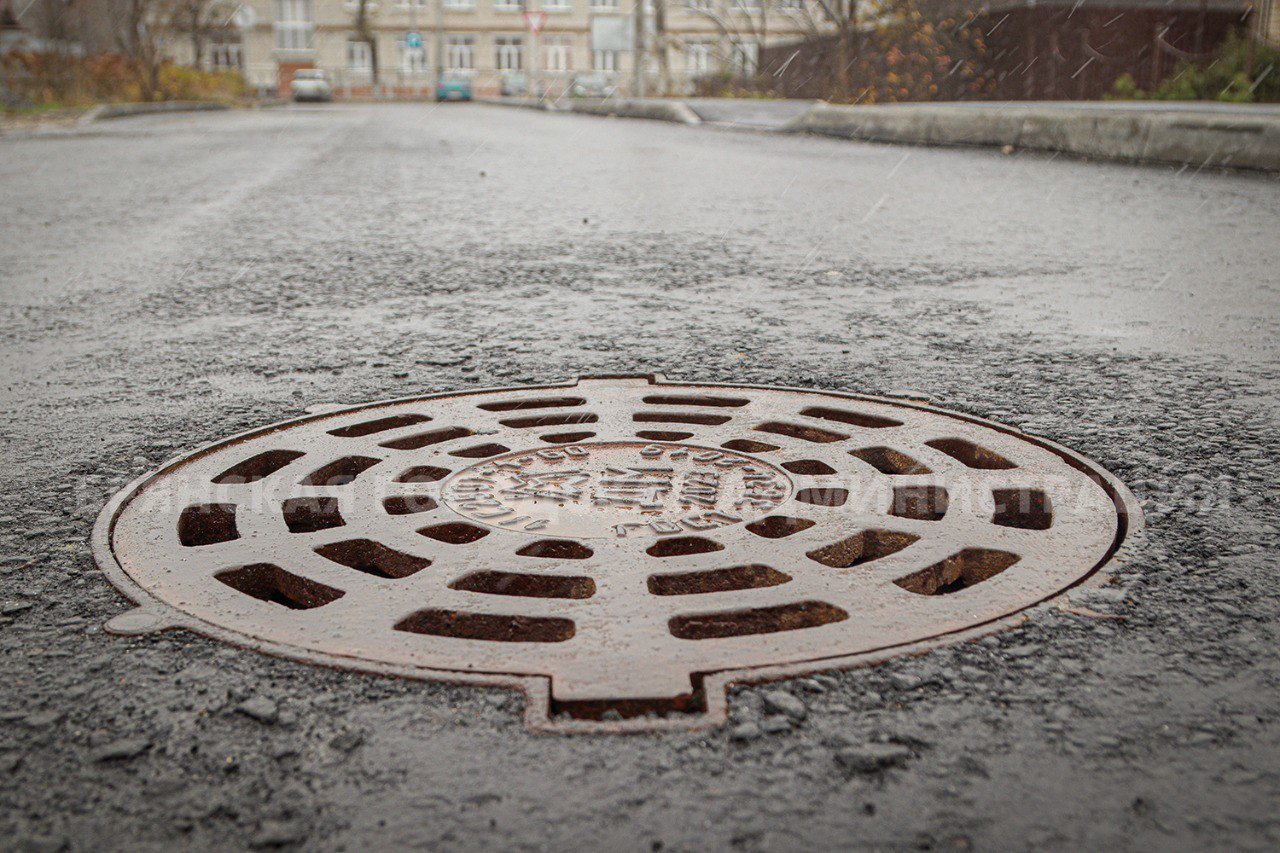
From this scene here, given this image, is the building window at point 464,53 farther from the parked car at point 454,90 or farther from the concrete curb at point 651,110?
the concrete curb at point 651,110

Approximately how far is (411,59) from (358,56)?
2399mm

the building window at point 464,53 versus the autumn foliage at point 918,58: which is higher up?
the building window at point 464,53

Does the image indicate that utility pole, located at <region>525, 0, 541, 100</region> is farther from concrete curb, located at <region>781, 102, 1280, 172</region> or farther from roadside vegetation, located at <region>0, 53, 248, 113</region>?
concrete curb, located at <region>781, 102, 1280, 172</region>

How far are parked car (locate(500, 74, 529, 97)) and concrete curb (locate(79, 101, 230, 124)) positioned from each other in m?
19.2

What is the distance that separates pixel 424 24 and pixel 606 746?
56140 millimetres

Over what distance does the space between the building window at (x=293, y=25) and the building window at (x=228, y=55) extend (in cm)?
221

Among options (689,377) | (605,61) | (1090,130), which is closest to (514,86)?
(605,61)

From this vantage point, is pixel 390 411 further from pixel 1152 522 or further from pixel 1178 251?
pixel 1178 251

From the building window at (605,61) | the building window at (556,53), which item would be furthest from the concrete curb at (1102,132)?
the building window at (556,53)

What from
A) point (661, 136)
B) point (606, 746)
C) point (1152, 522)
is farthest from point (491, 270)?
point (661, 136)

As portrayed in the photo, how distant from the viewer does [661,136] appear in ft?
47.0

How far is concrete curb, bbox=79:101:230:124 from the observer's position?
812 inches

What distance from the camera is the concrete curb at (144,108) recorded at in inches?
812

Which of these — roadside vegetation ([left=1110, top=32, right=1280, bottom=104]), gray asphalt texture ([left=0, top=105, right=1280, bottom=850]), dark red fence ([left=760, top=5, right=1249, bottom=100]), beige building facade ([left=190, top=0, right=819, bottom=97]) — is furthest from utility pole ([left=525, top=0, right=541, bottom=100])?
gray asphalt texture ([left=0, top=105, right=1280, bottom=850])
